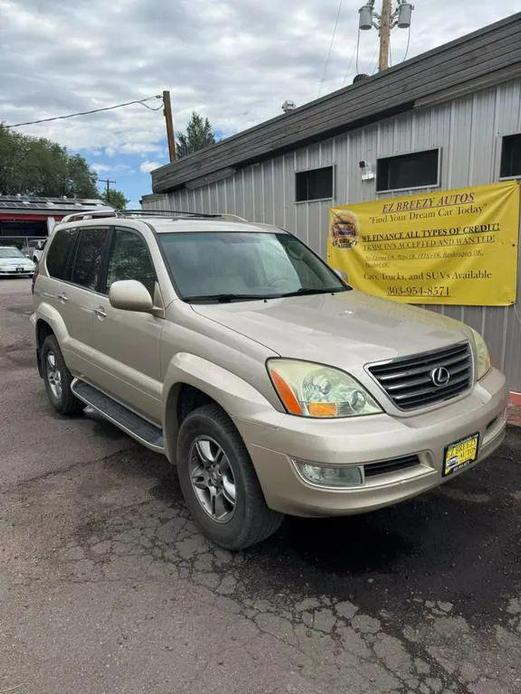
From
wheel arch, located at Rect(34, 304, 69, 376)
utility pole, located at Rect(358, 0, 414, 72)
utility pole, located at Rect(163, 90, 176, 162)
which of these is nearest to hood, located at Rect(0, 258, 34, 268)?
utility pole, located at Rect(163, 90, 176, 162)

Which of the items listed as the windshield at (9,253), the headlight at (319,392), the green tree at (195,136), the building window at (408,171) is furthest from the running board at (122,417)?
the green tree at (195,136)

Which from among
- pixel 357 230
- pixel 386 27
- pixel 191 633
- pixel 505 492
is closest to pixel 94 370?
pixel 191 633

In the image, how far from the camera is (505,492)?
3.65 metres

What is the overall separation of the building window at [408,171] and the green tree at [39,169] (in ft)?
204

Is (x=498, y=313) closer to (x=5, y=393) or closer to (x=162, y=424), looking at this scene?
(x=162, y=424)

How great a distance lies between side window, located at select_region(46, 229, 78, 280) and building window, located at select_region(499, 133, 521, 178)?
445cm

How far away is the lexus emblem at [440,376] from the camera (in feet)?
8.91

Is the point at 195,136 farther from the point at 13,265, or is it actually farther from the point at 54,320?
the point at 54,320

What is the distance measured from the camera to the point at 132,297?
10.7 feet

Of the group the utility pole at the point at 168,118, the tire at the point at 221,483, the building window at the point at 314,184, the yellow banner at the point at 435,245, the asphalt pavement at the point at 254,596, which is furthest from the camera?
the utility pole at the point at 168,118

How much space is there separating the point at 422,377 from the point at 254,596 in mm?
1398

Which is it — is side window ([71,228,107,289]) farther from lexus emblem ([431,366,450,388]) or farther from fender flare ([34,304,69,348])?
lexus emblem ([431,366,450,388])

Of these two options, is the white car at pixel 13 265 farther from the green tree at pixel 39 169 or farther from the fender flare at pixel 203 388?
the green tree at pixel 39 169

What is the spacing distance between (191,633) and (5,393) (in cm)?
484
